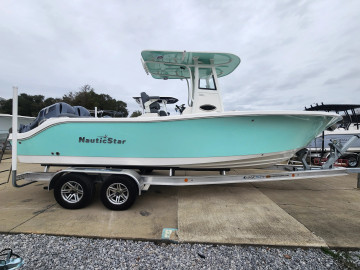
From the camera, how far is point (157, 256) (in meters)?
2.05

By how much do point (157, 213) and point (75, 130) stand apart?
6.14 ft

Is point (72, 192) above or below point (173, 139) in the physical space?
below

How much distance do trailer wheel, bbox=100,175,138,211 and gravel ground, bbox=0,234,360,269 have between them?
0.78 meters

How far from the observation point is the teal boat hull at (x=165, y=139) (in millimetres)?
3078

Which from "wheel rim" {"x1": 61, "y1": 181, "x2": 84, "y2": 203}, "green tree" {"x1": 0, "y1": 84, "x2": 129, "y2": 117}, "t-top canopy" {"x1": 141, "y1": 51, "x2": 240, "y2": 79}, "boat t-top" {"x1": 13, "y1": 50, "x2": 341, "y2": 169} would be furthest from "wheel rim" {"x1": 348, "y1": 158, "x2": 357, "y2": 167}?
"green tree" {"x1": 0, "y1": 84, "x2": 129, "y2": 117}

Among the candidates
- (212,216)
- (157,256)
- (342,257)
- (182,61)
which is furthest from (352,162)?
(157,256)

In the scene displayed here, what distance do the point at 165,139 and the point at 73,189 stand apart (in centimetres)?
171

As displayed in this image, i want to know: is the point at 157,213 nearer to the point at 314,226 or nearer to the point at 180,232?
the point at 180,232

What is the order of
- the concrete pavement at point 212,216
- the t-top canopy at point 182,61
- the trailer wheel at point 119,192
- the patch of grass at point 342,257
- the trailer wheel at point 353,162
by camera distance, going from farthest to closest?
the trailer wheel at point 353,162
the t-top canopy at point 182,61
the trailer wheel at point 119,192
the concrete pavement at point 212,216
the patch of grass at point 342,257

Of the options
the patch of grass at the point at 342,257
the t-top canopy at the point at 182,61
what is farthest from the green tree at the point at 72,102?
the patch of grass at the point at 342,257

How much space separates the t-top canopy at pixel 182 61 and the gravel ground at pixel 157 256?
2.98 m

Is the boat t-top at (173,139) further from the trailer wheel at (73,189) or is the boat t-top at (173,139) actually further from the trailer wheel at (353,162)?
the trailer wheel at (353,162)

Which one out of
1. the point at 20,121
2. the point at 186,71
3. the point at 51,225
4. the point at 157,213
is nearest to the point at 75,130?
the point at 51,225

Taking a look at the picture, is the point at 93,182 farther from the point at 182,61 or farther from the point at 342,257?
the point at 342,257
